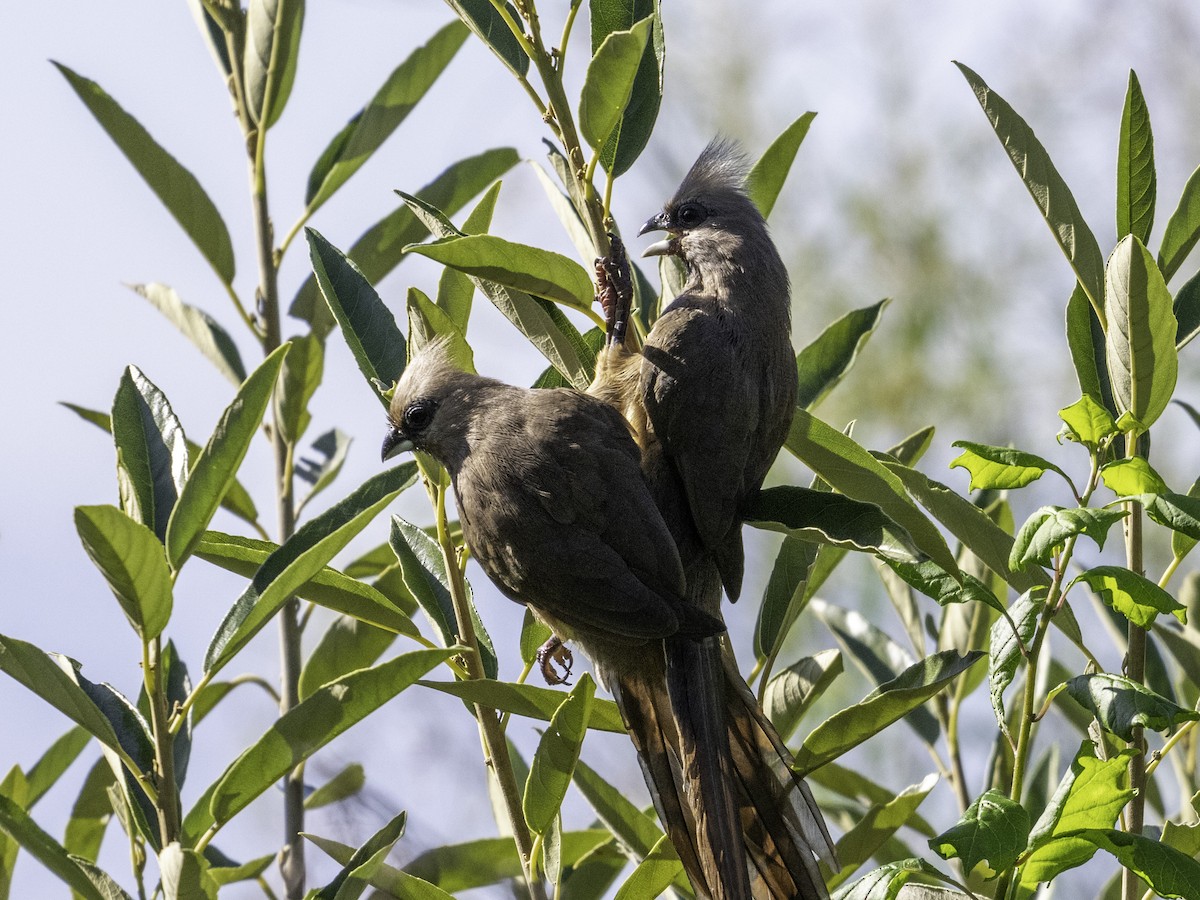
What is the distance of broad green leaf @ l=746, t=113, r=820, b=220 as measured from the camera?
2822 mm

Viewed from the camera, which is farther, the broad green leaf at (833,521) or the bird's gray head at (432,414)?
the bird's gray head at (432,414)

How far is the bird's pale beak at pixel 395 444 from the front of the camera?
9.53 feet

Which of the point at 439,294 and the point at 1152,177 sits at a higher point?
the point at 1152,177

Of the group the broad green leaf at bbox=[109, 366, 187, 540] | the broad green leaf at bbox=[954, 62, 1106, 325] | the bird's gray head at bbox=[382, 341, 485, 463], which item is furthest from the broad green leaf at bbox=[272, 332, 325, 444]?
the broad green leaf at bbox=[954, 62, 1106, 325]

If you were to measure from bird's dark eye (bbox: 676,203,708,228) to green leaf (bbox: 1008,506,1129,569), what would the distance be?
1.61 m

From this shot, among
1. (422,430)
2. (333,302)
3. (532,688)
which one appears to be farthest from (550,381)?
(532,688)

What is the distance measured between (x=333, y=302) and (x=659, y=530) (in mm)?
788

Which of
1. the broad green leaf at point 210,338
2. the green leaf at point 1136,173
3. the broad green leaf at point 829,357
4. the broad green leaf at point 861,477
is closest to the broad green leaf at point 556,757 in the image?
the broad green leaf at point 861,477

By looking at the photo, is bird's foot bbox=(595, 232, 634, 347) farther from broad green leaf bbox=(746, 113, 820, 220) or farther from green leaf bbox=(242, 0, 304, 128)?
green leaf bbox=(242, 0, 304, 128)

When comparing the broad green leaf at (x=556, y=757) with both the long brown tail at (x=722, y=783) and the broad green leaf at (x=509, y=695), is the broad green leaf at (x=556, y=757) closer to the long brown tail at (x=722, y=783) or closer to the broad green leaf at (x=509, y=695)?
the broad green leaf at (x=509, y=695)

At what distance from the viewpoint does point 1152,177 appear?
2.41m

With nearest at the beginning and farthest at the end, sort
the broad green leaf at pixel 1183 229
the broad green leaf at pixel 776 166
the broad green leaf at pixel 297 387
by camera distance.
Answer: the broad green leaf at pixel 1183 229 → the broad green leaf at pixel 776 166 → the broad green leaf at pixel 297 387

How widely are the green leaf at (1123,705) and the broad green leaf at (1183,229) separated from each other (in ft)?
3.12

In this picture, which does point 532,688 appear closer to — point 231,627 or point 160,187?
point 231,627
